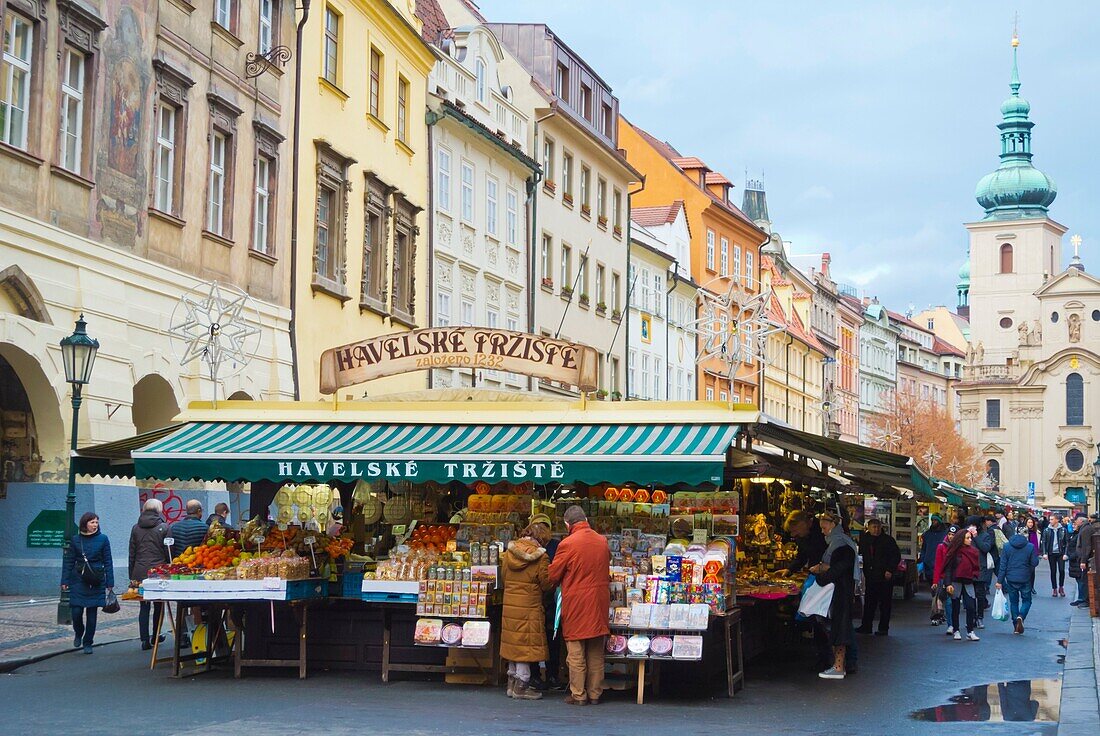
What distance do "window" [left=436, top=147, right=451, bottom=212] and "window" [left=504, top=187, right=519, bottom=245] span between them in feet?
14.5

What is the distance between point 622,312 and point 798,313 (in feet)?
131

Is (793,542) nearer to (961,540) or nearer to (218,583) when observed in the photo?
(961,540)

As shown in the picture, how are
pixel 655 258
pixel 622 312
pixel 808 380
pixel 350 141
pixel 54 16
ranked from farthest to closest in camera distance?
pixel 808 380 → pixel 655 258 → pixel 622 312 → pixel 350 141 → pixel 54 16

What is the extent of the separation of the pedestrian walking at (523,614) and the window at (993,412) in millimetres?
109849

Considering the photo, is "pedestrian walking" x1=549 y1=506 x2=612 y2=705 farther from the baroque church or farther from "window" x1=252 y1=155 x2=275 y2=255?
the baroque church

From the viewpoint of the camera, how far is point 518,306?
43250mm

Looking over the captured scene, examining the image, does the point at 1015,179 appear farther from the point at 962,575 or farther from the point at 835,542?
the point at 835,542

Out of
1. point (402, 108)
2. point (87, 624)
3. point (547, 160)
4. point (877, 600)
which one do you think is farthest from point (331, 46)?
point (87, 624)

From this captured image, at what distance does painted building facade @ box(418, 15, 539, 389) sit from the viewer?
37.7 metres

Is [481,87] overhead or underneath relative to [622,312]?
overhead

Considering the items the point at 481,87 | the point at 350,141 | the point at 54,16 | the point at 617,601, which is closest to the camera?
the point at 617,601

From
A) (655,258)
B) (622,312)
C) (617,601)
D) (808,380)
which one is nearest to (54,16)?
(617,601)

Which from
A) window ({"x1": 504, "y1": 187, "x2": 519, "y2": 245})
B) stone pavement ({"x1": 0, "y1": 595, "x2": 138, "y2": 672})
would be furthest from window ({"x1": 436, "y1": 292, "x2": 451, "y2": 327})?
stone pavement ({"x1": 0, "y1": 595, "x2": 138, "y2": 672})

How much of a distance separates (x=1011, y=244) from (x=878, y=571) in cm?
11020
